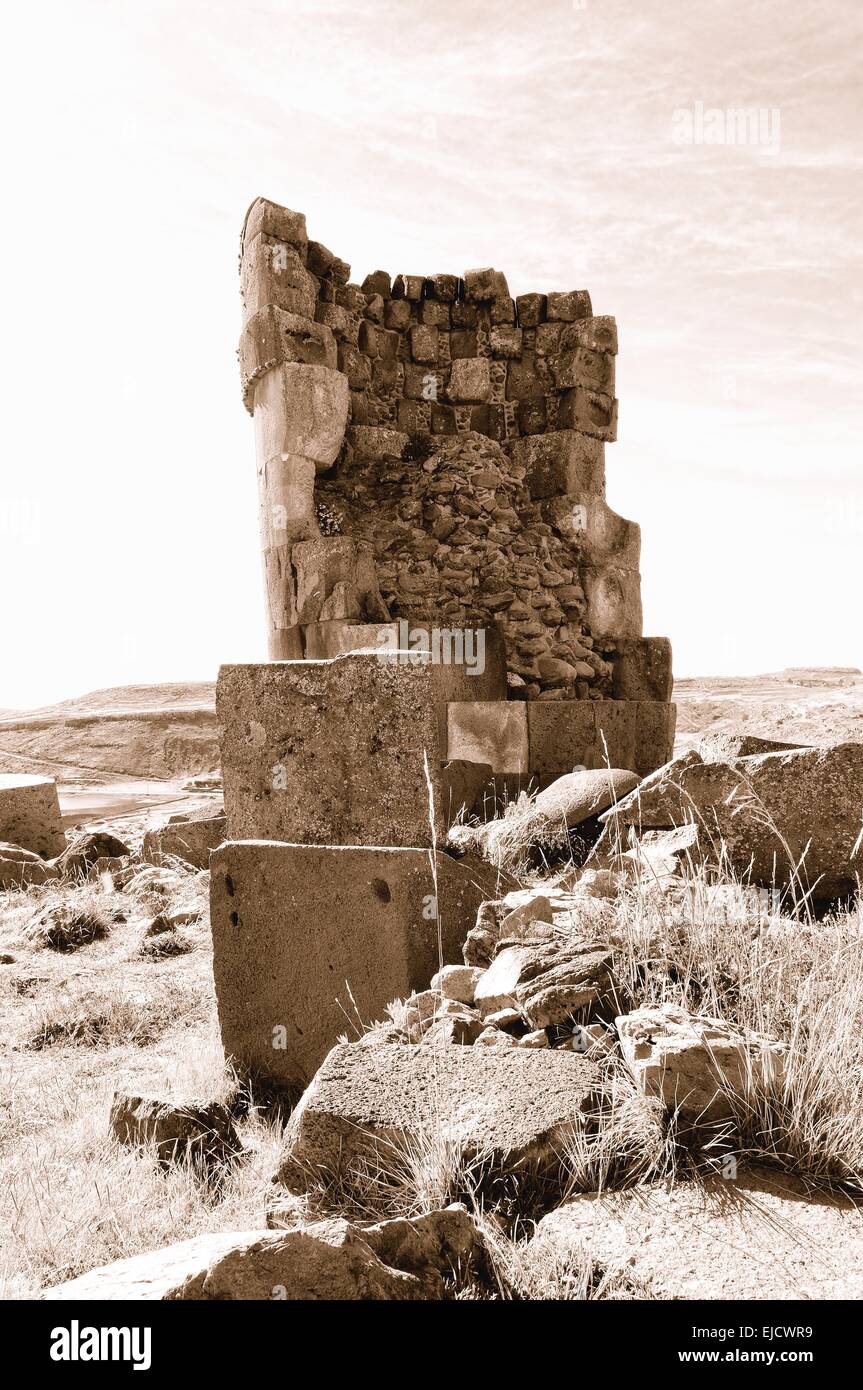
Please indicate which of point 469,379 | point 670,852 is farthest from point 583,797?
point 469,379

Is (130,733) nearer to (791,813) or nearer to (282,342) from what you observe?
(282,342)

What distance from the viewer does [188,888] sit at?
617 centimetres

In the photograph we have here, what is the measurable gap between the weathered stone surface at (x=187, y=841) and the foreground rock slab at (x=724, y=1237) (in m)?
5.38

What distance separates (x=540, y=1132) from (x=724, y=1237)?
0.40 metres

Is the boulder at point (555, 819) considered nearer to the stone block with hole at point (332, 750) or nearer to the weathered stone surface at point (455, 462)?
the stone block with hole at point (332, 750)

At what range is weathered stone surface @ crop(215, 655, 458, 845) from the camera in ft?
10.9

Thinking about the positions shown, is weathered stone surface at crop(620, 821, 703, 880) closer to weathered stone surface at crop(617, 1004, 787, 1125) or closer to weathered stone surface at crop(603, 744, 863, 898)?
weathered stone surface at crop(603, 744, 863, 898)

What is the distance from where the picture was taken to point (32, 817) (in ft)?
27.5

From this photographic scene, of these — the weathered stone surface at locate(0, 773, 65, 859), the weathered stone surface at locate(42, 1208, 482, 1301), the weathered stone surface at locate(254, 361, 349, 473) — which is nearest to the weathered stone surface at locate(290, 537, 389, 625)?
the weathered stone surface at locate(254, 361, 349, 473)

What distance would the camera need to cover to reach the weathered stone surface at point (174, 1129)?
2.61 metres

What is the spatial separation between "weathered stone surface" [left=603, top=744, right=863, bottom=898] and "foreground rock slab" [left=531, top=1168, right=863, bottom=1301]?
4.78 feet

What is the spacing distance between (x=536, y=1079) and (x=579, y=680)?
6.05 metres

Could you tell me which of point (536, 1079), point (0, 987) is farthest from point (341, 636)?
point (536, 1079)
